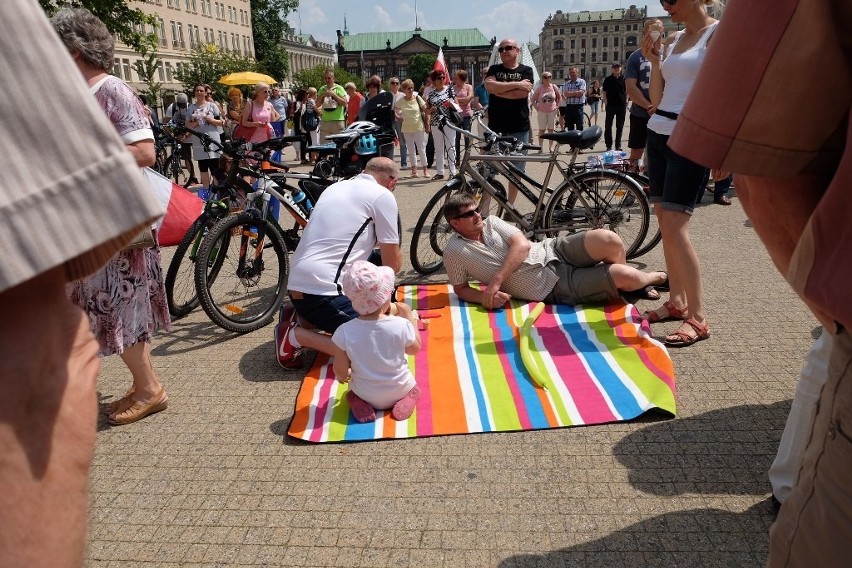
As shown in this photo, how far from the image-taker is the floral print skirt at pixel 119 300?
3.35 meters

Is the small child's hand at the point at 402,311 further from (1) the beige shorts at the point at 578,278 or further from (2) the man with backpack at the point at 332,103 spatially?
(2) the man with backpack at the point at 332,103

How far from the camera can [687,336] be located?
4.11 meters

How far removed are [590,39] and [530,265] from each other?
567ft

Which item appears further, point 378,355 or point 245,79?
point 245,79

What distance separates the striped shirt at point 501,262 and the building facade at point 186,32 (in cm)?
6327

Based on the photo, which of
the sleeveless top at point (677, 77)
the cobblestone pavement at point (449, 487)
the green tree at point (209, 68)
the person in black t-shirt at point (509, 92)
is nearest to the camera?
the cobblestone pavement at point (449, 487)

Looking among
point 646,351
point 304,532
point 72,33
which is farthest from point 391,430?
point 72,33

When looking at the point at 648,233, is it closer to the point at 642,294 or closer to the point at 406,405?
the point at 642,294

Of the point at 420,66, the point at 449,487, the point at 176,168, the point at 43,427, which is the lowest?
the point at 176,168

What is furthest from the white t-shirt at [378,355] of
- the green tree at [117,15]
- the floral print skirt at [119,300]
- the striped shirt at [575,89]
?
the green tree at [117,15]

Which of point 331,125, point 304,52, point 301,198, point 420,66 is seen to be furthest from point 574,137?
point 420,66

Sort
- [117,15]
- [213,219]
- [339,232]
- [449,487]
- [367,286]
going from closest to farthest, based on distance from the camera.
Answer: [449,487], [367,286], [339,232], [213,219], [117,15]

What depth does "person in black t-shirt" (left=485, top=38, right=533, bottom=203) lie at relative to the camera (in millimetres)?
7961

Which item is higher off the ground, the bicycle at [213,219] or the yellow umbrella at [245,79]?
the yellow umbrella at [245,79]
